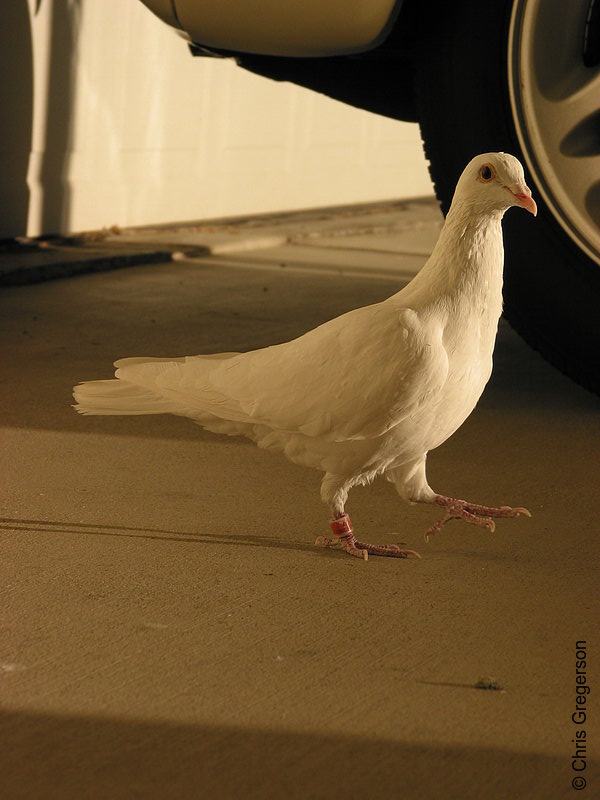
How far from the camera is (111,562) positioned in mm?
2662

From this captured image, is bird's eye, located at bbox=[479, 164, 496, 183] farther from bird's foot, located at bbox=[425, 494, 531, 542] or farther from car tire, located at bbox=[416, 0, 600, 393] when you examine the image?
car tire, located at bbox=[416, 0, 600, 393]

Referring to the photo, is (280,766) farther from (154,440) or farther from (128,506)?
(154,440)

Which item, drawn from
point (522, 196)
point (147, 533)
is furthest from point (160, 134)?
point (522, 196)

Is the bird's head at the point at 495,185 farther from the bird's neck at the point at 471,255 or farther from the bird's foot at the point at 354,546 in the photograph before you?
the bird's foot at the point at 354,546

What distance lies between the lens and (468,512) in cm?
286

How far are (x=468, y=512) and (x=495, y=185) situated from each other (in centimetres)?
76

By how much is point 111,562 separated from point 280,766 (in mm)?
898

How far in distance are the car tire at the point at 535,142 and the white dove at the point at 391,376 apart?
103cm

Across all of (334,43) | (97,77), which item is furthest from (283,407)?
(97,77)

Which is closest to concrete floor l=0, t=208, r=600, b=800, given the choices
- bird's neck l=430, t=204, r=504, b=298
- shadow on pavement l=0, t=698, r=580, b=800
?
shadow on pavement l=0, t=698, r=580, b=800

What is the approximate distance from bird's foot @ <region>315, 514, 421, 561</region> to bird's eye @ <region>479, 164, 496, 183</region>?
31.0 inches

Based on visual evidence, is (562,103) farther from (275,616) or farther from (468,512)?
(275,616)

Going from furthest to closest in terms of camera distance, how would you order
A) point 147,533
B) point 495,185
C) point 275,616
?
point 147,533, point 495,185, point 275,616

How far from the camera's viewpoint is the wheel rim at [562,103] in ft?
11.6
